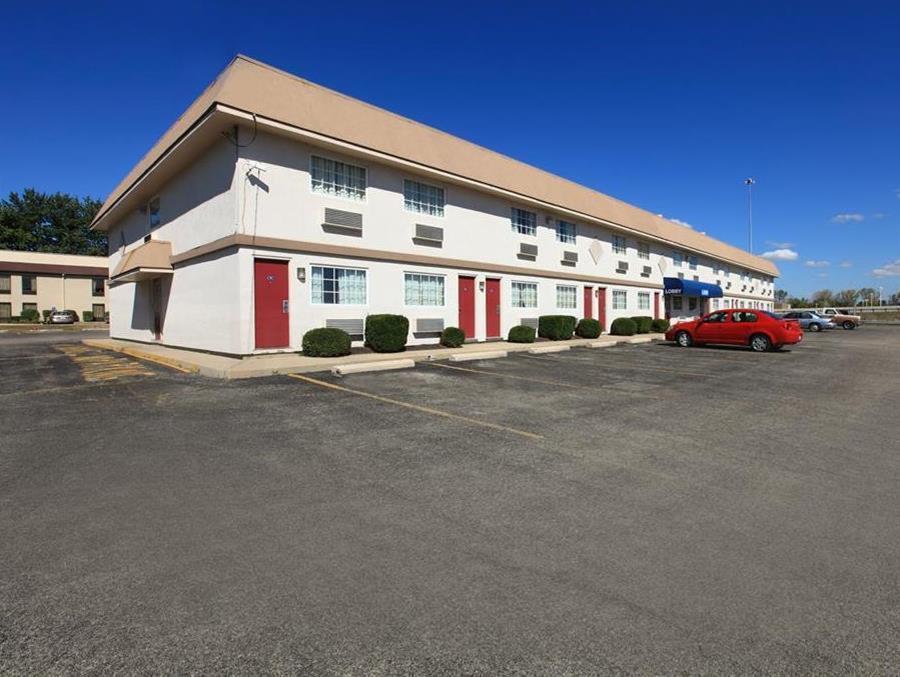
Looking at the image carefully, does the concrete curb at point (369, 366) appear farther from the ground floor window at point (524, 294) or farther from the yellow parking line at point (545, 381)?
the ground floor window at point (524, 294)

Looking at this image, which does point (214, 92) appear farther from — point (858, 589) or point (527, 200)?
point (858, 589)

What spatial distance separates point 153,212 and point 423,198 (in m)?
11.5

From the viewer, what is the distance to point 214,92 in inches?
527

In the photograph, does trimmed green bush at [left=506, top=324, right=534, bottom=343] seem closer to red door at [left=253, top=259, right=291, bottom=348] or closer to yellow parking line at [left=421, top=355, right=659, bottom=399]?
yellow parking line at [left=421, top=355, right=659, bottom=399]

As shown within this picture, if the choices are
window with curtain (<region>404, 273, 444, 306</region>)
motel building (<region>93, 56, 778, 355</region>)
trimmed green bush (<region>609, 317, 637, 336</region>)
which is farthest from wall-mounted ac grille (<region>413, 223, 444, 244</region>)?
trimmed green bush (<region>609, 317, 637, 336</region>)

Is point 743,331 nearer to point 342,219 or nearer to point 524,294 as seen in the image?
point 524,294

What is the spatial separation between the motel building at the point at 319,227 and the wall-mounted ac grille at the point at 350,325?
0.23ft

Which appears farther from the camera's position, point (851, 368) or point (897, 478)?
point (851, 368)

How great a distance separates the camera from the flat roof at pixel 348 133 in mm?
13008

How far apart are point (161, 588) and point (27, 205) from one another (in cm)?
8979

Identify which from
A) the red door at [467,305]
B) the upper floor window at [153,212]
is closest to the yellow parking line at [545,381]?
the red door at [467,305]

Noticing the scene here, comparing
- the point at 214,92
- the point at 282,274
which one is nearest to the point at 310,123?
the point at 214,92

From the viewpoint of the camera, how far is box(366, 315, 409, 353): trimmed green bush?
15094 mm

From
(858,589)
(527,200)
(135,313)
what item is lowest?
(858,589)
